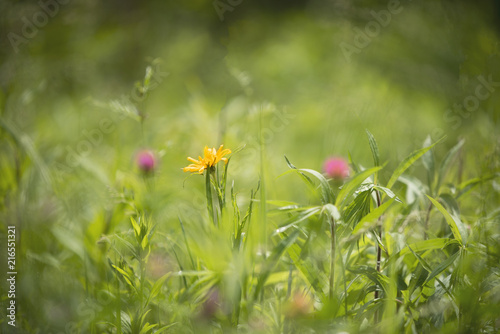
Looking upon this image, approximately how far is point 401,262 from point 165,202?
42cm

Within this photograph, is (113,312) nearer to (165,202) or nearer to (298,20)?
(165,202)

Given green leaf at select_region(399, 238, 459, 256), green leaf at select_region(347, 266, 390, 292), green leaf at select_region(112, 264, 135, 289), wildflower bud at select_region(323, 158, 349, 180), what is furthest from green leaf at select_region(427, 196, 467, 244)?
green leaf at select_region(112, 264, 135, 289)

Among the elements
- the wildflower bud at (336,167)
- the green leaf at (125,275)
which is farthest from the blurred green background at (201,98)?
the green leaf at (125,275)

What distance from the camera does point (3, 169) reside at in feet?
3.15

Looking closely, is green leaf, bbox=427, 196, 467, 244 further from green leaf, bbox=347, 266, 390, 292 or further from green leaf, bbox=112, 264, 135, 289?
green leaf, bbox=112, 264, 135, 289

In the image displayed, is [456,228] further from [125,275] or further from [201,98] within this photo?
[201,98]

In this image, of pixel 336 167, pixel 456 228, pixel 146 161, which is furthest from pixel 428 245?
pixel 146 161

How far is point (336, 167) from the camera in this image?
2.88 ft

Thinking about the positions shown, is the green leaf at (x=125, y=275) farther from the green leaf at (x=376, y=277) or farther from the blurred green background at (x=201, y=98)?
the green leaf at (x=376, y=277)

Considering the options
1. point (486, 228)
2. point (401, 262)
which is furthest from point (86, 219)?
point (486, 228)

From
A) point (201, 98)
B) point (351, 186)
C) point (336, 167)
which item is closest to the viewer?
point (351, 186)

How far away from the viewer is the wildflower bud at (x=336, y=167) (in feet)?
2.81

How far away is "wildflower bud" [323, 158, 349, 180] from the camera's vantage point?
86 centimetres

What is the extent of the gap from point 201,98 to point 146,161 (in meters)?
0.71
